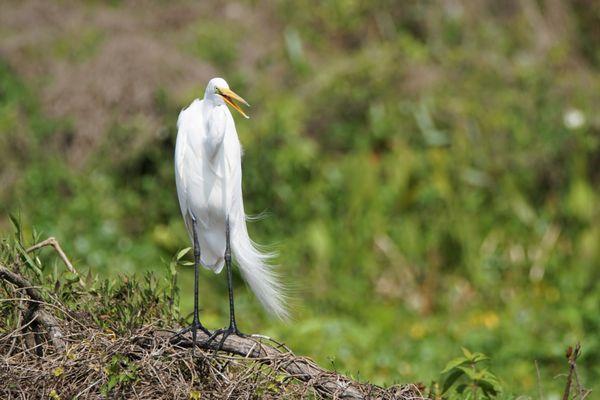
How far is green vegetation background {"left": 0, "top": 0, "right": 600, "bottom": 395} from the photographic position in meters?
5.98

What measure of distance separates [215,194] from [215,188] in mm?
20

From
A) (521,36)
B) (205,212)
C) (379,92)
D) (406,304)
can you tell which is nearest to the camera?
(205,212)

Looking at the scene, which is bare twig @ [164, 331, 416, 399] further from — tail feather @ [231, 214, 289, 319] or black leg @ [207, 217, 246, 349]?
tail feather @ [231, 214, 289, 319]

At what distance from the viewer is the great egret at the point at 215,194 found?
322cm

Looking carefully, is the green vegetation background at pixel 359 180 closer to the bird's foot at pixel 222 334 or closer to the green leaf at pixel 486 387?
the green leaf at pixel 486 387

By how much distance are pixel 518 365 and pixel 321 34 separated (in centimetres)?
468

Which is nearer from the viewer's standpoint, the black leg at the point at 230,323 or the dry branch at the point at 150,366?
the dry branch at the point at 150,366

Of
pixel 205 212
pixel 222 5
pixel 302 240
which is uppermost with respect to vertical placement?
pixel 222 5

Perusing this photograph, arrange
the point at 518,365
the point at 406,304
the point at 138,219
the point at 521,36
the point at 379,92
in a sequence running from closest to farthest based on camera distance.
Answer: the point at 518,365 < the point at 406,304 < the point at 138,219 < the point at 379,92 < the point at 521,36

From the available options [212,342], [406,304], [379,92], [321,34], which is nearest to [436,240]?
[406,304]

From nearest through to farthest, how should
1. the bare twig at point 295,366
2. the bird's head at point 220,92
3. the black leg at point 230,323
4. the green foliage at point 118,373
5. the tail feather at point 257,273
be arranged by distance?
the green foliage at point 118,373, the bare twig at point 295,366, the black leg at point 230,323, the bird's head at point 220,92, the tail feather at point 257,273

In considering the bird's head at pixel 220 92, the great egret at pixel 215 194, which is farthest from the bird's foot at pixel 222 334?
the bird's head at pixel 220 92

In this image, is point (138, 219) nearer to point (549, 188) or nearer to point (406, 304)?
point (406, 304)

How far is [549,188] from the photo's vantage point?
7.02 meters
